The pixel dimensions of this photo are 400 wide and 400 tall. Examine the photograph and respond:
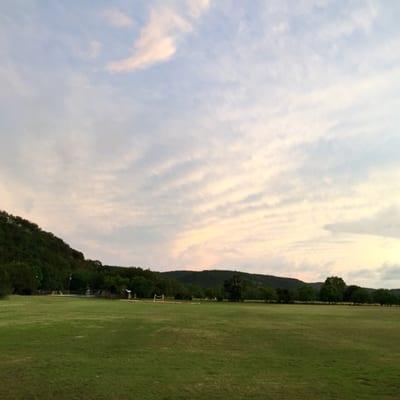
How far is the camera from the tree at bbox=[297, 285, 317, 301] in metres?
168

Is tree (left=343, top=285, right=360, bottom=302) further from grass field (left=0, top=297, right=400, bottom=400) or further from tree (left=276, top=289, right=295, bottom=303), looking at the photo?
grass field (left=0, top=297, right=400, bottom=400)

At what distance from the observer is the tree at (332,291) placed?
169 m

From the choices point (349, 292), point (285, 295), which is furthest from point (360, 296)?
point (285, 295)

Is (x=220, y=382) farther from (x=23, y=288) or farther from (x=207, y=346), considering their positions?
(x=23, y=288)

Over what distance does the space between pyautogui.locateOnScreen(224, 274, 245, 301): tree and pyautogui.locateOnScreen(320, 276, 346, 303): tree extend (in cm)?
2553

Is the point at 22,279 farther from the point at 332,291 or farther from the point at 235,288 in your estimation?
the point at 332,291

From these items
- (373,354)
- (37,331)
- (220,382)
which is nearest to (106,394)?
(220,382)

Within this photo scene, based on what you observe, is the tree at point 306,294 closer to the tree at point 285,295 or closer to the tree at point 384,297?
the tree at point 285,295

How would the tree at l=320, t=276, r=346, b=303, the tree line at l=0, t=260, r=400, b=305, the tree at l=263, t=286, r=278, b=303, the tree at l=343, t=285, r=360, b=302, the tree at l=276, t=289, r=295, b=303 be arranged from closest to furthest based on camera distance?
the tree at l=276, t=289, r=295, b=303 → the tree line at l=0, t=260, r=400, b=305 → the tree at l=263, t=286, r=278, b=303 → the tree at l=320, t=276, r=346, b=303 → the tree at l=343, t=285, r=360, b=302

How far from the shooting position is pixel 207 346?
23094 mm

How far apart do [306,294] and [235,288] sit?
2203 cm

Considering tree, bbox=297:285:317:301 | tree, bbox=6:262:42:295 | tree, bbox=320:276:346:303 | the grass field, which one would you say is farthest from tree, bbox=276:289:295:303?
the grass field

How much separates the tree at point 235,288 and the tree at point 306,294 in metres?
17.8

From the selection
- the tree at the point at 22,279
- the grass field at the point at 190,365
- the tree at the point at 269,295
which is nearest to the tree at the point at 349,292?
the tree at the point at 269,295
